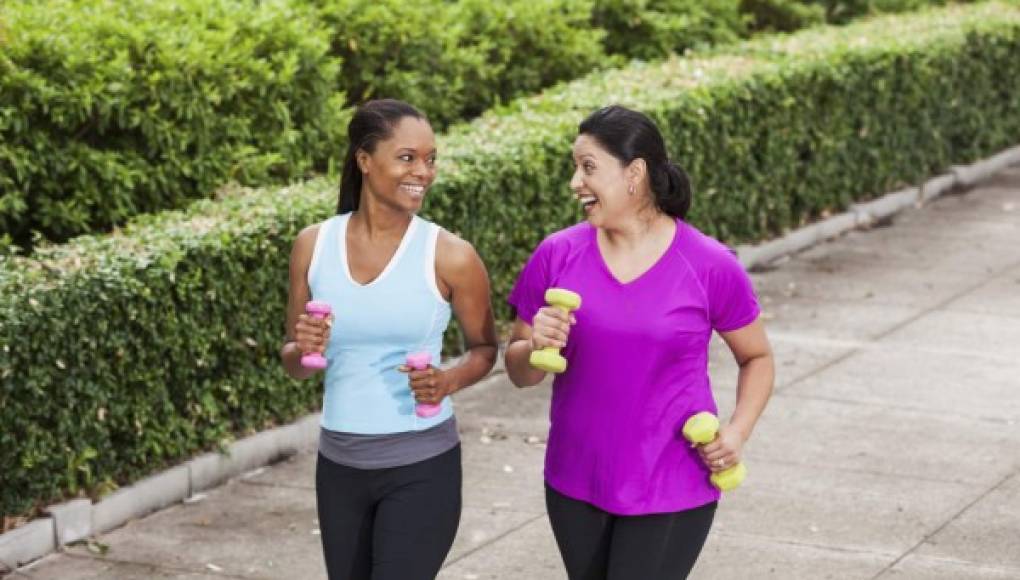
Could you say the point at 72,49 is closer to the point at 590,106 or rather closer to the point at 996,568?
the point at 590,106

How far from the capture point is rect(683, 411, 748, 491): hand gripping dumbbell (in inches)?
199

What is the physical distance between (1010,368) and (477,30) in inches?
207

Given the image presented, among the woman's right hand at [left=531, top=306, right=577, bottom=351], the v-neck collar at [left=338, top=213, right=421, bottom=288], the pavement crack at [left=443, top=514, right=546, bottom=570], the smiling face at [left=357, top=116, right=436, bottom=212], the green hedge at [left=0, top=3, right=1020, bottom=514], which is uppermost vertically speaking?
the smiling face at [left=357, top=116, right=436, bottom=212]

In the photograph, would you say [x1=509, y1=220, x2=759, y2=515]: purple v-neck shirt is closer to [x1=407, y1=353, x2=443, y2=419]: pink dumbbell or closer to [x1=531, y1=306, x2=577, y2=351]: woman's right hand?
[x1=531, y1=306, x2=577, y2=351]: woman's right hand

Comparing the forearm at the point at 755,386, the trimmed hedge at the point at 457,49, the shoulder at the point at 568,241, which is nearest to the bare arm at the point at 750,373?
the forearm at the point at 755,386

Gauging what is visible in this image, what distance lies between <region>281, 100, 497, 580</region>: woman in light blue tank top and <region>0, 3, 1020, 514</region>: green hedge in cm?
264

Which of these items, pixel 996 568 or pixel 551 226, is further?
pixel 551 226

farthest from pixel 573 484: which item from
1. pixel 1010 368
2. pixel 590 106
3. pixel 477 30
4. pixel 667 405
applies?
pixel 477 30

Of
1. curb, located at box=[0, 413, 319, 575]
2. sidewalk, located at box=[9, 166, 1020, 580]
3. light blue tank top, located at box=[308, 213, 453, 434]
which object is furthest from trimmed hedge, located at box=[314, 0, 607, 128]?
light blue tank top, located at box=[308, 213, 453, 434]

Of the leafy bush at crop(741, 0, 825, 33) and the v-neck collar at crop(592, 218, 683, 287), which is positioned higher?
the v-neck collar at crop(592, 218, 683, 287)

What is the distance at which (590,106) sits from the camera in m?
13.3

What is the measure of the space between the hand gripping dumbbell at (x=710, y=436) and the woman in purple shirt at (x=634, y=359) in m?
0.04

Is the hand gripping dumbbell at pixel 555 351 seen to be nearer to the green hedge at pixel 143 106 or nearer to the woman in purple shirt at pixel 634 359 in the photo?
the woman in purple shirt at pixel 634 359

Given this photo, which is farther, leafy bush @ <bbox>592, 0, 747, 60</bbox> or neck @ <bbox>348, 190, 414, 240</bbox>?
leafy bush @ <bbox>592, 0, 747, 60</bbox>
